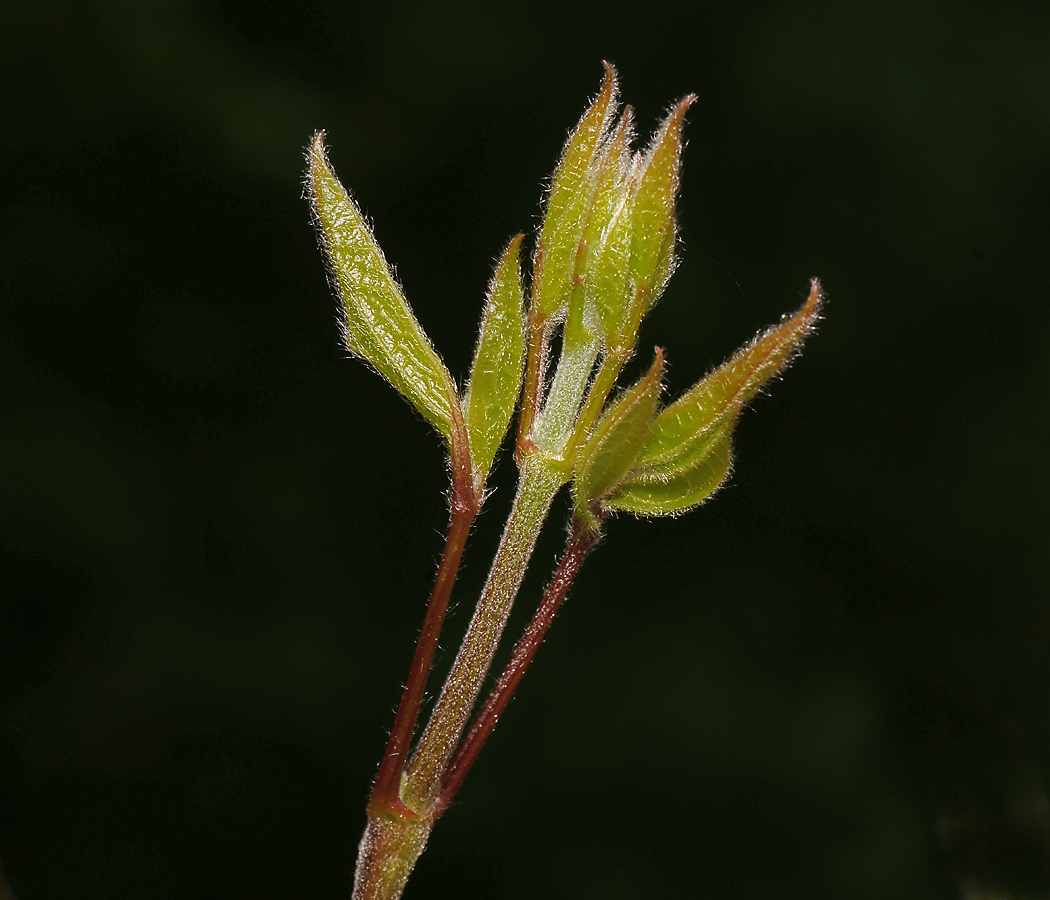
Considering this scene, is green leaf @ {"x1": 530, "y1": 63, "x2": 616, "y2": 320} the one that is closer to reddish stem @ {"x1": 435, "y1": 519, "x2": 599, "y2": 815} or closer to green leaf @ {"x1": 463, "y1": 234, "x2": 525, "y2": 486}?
green leaf @ {"x1": 463, "y1": 234, "x2": 525, "y2": 486}

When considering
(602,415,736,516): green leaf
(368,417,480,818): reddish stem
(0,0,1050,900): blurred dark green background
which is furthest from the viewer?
(0,0,1050,900): blurred dark green background

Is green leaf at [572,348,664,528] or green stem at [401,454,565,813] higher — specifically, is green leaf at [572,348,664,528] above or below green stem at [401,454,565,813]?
above

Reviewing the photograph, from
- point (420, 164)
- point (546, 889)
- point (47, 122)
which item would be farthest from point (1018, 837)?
point (47, 122)

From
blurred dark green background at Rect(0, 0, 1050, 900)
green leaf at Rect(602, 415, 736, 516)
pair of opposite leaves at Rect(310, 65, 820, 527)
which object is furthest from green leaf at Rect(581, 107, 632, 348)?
blurred dark green background at Rect(0, 0, 1050, 900)

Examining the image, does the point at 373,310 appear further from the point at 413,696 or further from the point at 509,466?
the point at 509,466

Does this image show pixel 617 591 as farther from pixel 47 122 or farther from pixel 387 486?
pixel 47 122

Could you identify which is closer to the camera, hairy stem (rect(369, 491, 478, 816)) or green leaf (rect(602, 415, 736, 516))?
hairy stem (rect(369, 491, 478, 816))

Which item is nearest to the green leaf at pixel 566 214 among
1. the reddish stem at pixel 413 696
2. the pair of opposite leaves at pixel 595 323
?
the pair of opposite leaves at pixel 595 323

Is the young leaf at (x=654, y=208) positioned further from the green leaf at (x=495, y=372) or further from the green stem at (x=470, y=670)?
the green stem at (x=470, y=670)
